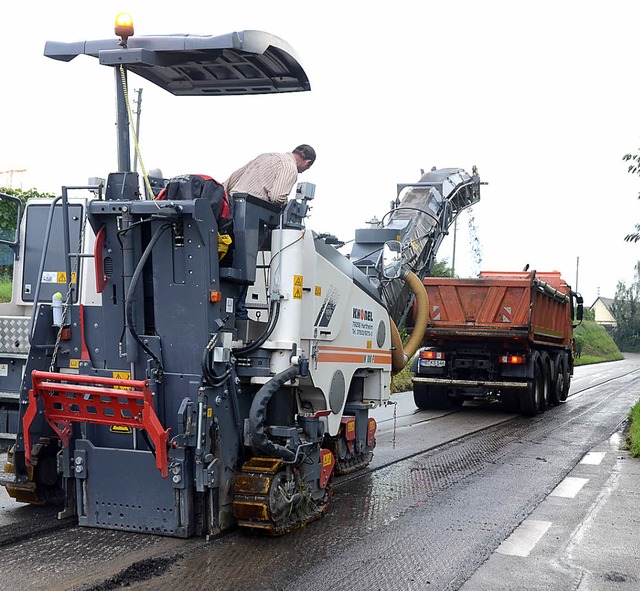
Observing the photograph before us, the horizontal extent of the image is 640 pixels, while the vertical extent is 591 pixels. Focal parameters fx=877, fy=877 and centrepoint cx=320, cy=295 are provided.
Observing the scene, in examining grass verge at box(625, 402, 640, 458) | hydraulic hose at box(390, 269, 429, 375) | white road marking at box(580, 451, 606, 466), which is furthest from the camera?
grass verge at box(625, 402, 640, 458)

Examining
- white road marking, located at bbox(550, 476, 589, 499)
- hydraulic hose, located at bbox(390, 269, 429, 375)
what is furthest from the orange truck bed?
white road marking, located at bbox(550, 476, 589, 499)

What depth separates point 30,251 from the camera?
821cm

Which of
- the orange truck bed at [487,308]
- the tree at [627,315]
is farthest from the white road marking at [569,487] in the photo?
the tree at [627,315]

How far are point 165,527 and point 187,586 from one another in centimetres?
95

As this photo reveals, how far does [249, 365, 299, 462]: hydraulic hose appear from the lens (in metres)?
6.18

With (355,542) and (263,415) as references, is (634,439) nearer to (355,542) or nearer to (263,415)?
(355,542)

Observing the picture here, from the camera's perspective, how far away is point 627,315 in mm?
83938

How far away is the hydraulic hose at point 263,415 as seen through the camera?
20.3 feet

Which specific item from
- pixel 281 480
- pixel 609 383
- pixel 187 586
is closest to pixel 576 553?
pixel 281 480

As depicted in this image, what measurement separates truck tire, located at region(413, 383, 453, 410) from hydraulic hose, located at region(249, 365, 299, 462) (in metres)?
9.83

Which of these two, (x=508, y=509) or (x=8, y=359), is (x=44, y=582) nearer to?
(x=8, y=359)

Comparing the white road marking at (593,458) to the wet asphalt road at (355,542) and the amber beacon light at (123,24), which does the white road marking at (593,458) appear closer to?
the wet asphalt road at (355,542)

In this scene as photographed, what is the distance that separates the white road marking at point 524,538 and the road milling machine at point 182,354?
1.49 metres

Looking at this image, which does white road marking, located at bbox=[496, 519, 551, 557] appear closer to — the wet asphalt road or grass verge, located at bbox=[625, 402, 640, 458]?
the wet asphalt road
